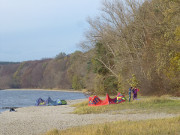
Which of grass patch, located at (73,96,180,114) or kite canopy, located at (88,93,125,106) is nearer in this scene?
grass patch, located at (73,96,180,114)

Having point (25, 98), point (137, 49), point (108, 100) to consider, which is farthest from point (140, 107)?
point (25, 98)

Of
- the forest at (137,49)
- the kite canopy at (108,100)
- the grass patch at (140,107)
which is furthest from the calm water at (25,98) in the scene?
the grass patch at (140,107)

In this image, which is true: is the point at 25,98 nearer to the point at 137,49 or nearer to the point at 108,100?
the point at 137,49

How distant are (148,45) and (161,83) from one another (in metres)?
4.24

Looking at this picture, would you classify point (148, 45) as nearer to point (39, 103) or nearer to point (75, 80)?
point (39, 103)

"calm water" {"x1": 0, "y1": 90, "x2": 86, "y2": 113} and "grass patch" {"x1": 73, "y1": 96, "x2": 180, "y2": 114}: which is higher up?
"calm water" {"x1": 0, "y1": 90, "x2": 86, "y2": 113}

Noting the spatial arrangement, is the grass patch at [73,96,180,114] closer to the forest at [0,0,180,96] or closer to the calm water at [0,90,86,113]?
the forest at [0,0,180,96]

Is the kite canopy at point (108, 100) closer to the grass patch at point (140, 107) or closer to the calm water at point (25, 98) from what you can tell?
the grass patch at point (140, 107)

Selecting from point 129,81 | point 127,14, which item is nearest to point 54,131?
point 129,81

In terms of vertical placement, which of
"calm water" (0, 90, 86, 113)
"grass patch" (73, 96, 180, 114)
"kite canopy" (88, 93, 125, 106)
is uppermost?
"calm water" (0, 90, 86, 113)

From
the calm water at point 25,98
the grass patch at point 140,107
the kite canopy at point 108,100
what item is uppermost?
Result: the calm water at point 25,98

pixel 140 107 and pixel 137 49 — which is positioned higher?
pixel 137 49

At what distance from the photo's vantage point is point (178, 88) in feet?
95.4

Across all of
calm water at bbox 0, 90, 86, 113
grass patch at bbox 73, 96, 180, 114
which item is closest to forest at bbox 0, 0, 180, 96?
grass patch at bbox 73, 96, 180, 114
